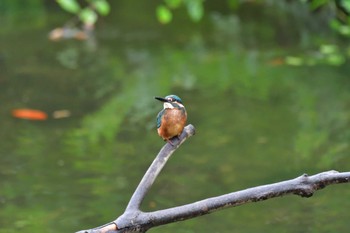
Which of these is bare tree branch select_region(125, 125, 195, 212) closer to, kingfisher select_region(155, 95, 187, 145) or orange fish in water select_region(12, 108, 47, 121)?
kingfisher select_region(155, 95, 187, 145)

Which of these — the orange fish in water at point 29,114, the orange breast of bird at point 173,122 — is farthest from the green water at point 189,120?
the orange breast of bird at point 173,122

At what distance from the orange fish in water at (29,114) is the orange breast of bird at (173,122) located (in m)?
2.12

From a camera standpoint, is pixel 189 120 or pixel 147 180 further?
pixel 189 120

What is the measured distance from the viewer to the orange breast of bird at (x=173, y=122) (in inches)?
63.0

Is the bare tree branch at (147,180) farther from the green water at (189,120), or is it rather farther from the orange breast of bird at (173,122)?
the green water at (189,120)

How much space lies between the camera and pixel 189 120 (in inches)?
140

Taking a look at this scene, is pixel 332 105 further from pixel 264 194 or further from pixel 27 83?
pixel 264 194

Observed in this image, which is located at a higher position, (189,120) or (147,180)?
(189,120)

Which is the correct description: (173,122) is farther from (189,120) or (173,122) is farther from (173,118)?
(189,120)

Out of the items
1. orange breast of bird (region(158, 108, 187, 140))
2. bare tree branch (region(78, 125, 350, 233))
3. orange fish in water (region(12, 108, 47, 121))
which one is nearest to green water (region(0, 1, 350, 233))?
orange fish in water (region(12, 108, 47, 121))

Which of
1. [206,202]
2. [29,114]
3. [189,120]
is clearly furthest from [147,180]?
[29,114]

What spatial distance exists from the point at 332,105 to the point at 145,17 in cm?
249

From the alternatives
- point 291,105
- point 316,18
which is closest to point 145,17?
point 316,18

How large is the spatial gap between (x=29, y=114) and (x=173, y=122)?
87.4 inches
